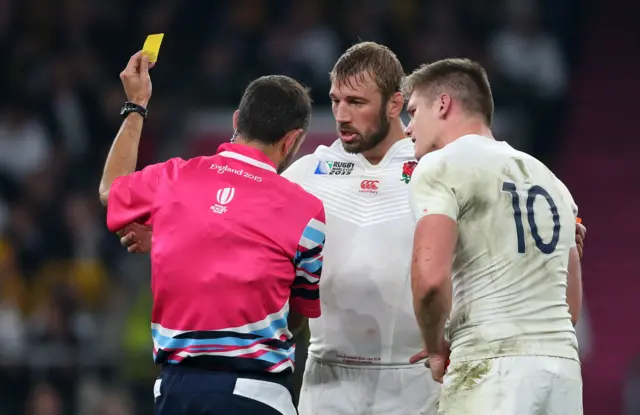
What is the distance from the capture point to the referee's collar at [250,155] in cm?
487

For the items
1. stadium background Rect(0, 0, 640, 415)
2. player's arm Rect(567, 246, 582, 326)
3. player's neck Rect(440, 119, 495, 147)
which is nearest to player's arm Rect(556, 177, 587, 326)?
player's arm Rect(567, 246, 582, 326)

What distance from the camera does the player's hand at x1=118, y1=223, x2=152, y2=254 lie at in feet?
16.5

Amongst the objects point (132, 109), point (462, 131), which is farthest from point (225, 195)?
point (462, 131)

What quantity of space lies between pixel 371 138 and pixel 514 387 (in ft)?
4.95

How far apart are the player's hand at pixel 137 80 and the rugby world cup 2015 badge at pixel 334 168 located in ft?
3.06

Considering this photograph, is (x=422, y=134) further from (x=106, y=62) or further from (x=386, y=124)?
(x=106, y=62)

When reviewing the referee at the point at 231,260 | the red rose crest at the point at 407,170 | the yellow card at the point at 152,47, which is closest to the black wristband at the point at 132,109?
the yellow card at the point at 152,47

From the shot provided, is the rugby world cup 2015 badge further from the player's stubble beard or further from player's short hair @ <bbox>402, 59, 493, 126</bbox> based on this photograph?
player's short hair @ <bbox>402, 59, 493, 126</bbox>

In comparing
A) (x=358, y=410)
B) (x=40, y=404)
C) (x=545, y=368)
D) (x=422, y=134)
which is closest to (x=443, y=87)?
(x=422, y=134)

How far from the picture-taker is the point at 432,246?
176 inches

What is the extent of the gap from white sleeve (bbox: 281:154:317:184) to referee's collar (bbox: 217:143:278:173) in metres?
0.87

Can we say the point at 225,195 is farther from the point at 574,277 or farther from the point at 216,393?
the point at 574,277

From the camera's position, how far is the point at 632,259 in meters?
15.2

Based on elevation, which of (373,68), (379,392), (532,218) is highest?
(373,68)
